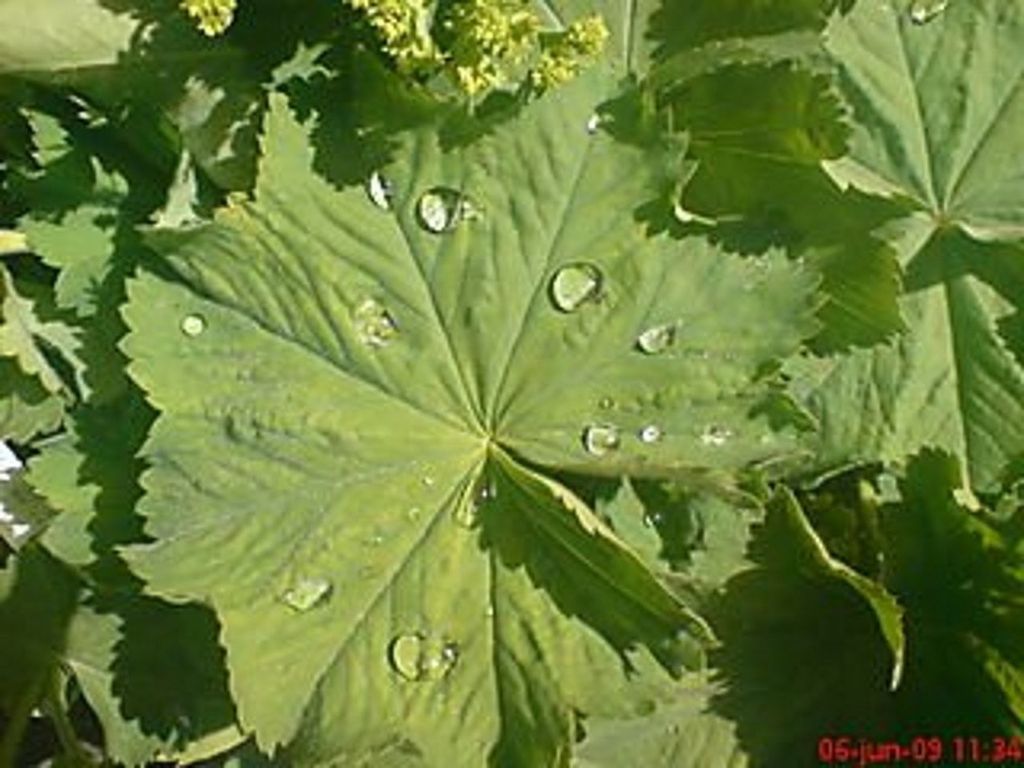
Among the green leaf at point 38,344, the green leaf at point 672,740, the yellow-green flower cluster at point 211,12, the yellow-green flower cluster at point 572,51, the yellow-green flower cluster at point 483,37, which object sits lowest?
the green leaf at point 672,740

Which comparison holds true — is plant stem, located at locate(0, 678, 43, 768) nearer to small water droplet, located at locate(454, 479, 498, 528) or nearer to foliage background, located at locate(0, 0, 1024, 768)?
foliage background, located at locate(0, 0, 1024, 768)

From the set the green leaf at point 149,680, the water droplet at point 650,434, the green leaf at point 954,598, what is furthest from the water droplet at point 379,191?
the green leaf at point 954,598

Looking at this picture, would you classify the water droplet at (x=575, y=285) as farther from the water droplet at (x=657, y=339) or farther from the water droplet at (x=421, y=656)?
the water droplet at (x=421, y=656)

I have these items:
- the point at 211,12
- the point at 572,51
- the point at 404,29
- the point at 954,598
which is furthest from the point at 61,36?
the point at 954,598

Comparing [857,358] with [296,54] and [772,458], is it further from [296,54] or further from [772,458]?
[296,54]

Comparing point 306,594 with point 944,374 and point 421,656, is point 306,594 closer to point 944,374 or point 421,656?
point 421,656

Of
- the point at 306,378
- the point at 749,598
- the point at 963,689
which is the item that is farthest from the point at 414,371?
the point at 963,689
